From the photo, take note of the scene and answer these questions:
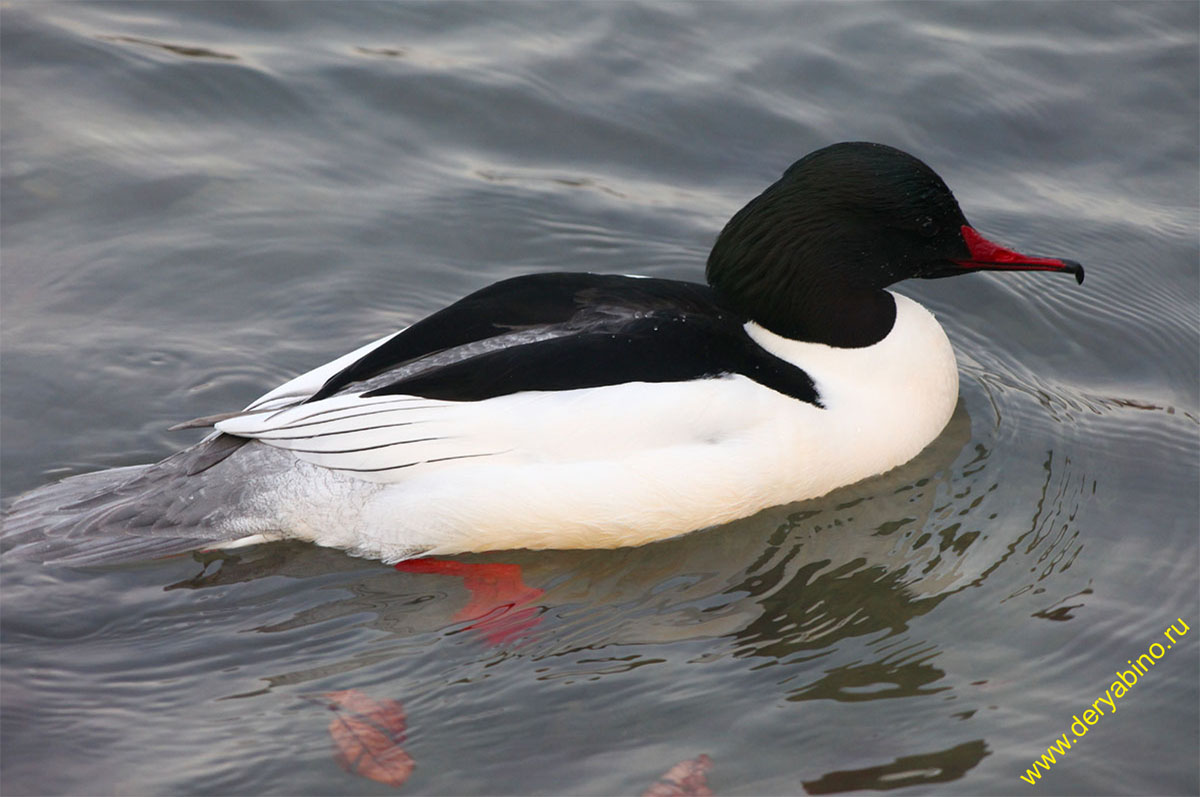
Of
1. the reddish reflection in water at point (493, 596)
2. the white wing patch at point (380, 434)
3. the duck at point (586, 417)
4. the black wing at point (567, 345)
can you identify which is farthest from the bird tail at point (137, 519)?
the reddish reflection in water at point (493, 596)

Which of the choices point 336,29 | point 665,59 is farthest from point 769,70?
point 336,29

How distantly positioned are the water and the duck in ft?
0.70

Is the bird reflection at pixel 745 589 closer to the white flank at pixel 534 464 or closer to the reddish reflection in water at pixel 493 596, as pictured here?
the reddish reflection in water at pixel 493 596

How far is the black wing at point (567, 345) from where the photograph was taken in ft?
16.0

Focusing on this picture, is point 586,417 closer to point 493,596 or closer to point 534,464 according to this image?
point 534,464

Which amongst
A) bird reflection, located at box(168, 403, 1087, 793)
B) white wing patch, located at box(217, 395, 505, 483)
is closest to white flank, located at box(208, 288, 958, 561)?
white wing patch, located at box(217, 395, 505, 483)

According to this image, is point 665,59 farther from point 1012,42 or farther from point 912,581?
point 912,581

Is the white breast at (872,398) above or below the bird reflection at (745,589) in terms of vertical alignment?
above

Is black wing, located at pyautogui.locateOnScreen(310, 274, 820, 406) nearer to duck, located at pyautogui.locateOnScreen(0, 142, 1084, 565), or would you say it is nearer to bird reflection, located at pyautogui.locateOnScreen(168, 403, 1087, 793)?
duck, located at pyautogui.locateOnScreen(0, 142, 1084, 565)

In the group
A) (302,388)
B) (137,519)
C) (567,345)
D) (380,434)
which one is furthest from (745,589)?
(137,519)

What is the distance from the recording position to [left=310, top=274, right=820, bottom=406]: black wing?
4891 millimetres

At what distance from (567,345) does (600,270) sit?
2157 millimetres

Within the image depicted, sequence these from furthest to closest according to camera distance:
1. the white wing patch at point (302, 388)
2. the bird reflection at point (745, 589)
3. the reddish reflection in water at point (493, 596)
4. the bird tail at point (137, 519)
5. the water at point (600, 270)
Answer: the white wing patch at point (302, 388)
the bird tail at point (137, 519)
the reddish reflection in water at point (493, 596)
the bird reflection at point (745, 589)
the water at point (600, 270)

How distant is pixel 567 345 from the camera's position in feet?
16.2
